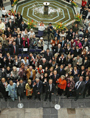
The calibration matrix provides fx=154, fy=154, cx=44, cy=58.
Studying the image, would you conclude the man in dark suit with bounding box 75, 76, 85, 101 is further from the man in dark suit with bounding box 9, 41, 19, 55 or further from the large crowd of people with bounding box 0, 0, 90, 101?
the man in dark suit with bounding box 9, 41, 19, 55

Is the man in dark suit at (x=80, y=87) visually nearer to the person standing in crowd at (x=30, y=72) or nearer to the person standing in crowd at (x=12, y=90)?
the person standing in crowd at (x=30, y=72)

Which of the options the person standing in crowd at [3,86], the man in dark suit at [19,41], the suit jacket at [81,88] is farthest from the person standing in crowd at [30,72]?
the man in dark suit at [19,41]

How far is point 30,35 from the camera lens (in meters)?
10.2

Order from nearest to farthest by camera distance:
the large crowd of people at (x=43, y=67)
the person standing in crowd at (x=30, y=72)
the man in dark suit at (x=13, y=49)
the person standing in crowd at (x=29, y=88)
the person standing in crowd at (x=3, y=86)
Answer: the person standing in crowd at (x=3, y=86) < the person standing in crowd at (x=29, y=88) < the large crowd of people at (x=43, y=67) < the person standing in crowd at (x=30, y=72) < the man in dark suit at (x=13, y=49)

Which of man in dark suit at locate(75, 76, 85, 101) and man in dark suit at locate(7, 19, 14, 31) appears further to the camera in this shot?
man in dark suit at locate(7, 19, 14, 31)

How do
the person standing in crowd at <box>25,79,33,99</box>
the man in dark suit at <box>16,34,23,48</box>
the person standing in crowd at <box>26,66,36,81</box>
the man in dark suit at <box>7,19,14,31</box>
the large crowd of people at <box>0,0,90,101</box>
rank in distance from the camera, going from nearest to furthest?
the person standing in crowd at <box>25,79,33,99</box>
the large crowd of people at <box>0,0,90,101</box>
the person standing in crowd at <box>26,66,36,81</box>
the man in dark suit at <box>16,34,23,48</box>
the man in dark suit at <box>7,19,14,31</box>

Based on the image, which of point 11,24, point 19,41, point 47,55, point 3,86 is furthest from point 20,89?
point 11,24

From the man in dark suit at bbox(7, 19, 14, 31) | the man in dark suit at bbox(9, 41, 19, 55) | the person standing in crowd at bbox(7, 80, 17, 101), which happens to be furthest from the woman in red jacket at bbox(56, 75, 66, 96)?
the man in dark suit at bbox(7, 19, 14, 31)

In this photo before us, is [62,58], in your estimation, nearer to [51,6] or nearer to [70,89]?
[70,89]

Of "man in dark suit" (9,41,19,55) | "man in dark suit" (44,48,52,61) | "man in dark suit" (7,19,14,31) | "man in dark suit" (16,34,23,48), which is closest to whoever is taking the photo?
"man in dark suit" (44,48,52,61)

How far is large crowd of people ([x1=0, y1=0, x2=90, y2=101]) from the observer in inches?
293

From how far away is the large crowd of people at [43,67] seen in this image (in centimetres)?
745

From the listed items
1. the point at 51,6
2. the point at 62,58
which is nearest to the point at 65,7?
the point at 51,6

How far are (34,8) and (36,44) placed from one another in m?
6.50
